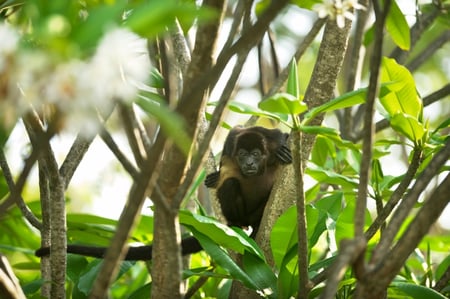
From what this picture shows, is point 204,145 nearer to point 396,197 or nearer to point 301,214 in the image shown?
point 301,214

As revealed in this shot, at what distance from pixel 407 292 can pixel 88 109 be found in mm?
2029

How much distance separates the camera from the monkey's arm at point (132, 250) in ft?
12.4

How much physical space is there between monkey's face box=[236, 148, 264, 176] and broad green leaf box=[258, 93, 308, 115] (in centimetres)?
293

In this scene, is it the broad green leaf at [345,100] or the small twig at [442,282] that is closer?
the broad green leaf at [345,100]

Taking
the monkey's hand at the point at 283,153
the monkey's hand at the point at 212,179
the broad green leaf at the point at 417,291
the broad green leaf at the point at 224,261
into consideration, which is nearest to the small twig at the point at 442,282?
the broad green leaf at the point at 417,291

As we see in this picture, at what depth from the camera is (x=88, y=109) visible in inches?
56.1

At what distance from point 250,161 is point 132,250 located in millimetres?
1561

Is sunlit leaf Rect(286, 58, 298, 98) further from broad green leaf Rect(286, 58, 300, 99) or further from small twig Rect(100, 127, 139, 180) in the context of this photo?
small twig Rect(100, 127, 139, 180)

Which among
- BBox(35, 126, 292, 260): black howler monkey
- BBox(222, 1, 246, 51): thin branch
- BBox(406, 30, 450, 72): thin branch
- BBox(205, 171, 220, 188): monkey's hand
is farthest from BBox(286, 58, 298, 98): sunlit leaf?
BBox(406, 30, 450, 72): thin branch

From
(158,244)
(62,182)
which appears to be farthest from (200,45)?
(62,182)

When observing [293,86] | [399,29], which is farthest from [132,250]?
[399,29]

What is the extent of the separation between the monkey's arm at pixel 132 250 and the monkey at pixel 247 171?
1.08 m

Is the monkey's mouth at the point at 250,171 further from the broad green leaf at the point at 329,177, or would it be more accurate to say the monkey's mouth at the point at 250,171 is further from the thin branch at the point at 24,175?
the thin branch at the point at 24,175

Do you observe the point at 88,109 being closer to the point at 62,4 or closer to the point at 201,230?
the point at 62,4
